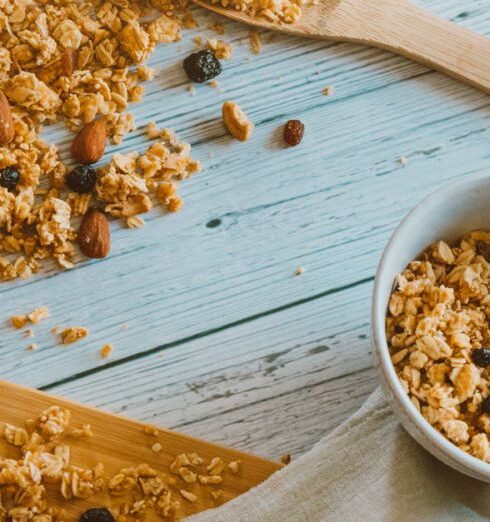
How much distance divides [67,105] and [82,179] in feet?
0.28

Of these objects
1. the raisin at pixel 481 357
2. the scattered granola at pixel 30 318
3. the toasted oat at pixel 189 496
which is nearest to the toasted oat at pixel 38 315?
the scattered granola at pixel 30 318

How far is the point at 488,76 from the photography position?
41.4 inches

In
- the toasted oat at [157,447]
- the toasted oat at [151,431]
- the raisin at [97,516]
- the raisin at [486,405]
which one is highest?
the raisin at [486,405]

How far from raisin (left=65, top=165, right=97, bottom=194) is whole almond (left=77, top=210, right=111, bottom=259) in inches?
→ 1.1

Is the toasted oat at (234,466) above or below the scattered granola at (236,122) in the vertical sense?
below

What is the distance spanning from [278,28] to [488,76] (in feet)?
0.80

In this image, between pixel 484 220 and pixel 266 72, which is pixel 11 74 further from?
pixel 484 220

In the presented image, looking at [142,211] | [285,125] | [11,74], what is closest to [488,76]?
[285,125]

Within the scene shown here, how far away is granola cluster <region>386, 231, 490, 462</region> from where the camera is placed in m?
0.85

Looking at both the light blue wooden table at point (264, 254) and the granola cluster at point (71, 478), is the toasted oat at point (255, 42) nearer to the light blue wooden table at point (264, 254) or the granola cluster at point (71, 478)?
the light blue wooden table at point (264, 254)

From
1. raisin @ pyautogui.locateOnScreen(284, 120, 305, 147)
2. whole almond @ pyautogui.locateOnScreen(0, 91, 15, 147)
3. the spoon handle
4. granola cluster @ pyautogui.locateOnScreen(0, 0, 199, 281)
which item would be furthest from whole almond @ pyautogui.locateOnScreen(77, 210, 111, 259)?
the spoon handle

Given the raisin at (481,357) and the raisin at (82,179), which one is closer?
the raisin at (481,357)

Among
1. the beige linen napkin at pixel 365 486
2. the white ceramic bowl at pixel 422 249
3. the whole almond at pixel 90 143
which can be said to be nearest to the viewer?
the white ceramic bowl at pixel 422 249

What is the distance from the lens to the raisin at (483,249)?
0.94 m
